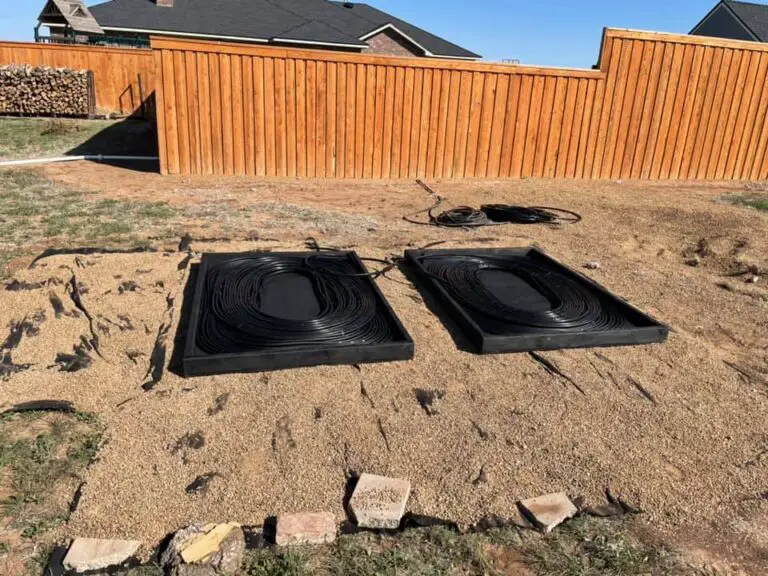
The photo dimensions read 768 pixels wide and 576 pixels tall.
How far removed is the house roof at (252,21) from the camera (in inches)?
714

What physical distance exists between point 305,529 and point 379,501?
0.30 m

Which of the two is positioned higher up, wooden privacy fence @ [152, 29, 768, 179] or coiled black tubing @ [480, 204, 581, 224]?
wooden privacy fence @ [152, 29, 768, 179]

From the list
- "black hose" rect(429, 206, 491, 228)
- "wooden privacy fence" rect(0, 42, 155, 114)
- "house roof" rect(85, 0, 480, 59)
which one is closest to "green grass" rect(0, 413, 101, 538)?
"black hose" rect(429, 206, 491, 228)

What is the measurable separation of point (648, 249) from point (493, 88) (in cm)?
380

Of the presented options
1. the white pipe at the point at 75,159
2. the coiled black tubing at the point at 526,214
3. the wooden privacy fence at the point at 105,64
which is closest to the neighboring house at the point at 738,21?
the coiled black tubing at the point at 526,214

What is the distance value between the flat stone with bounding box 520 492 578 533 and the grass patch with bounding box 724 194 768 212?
656cm

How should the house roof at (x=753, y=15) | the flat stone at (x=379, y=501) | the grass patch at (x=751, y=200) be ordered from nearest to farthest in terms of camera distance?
the flat stone at (x=379, y=501) → the grass patch at (x=751, y=200) → the house roof at (x=753, y=15)

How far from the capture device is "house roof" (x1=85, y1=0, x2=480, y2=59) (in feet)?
59.5

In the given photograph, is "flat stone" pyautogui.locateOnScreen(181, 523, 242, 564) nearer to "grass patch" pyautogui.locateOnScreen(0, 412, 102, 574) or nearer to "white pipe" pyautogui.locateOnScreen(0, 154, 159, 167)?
"grass patch" pyautogui.locateOnScreen(0, 412, 102, 574)

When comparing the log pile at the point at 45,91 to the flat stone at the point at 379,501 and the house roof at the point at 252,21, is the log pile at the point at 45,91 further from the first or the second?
the flat stone at the point at 379,501

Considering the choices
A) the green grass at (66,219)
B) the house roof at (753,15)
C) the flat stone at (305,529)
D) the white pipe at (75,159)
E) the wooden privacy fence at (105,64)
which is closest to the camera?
the flat stone at (305,529)

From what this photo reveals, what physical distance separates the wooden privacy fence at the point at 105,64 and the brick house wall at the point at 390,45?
9.32 metres

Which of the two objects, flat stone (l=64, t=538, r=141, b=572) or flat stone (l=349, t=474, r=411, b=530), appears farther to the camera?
flat stone (l=349, t=474, r=411, b=530)

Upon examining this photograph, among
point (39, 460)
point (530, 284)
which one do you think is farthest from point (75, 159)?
point (39, 460)
